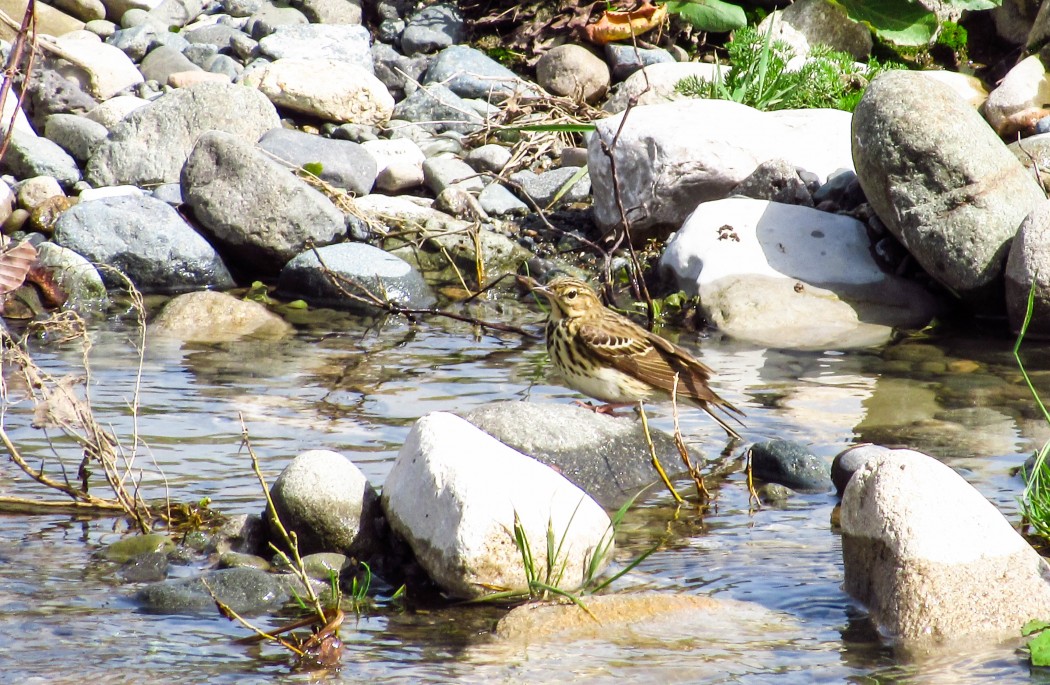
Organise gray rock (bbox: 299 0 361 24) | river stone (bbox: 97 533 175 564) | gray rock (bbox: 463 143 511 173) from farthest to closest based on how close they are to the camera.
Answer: gray rock (bbox: 299 0 361 24) → gray rock (bbox: 463 143 511 173) → river stone (bbox: 97 533 175 564)

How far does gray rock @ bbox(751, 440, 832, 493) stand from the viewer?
6.34 meters

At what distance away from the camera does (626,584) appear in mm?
5082

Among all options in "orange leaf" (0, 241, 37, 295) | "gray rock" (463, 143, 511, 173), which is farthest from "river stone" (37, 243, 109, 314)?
"orange leaf" (0, 241, 37, 295)

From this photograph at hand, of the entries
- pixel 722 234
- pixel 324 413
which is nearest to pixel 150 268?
pixel 324 413

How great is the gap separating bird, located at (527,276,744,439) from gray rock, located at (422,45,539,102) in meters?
7.37

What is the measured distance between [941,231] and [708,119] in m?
2.60

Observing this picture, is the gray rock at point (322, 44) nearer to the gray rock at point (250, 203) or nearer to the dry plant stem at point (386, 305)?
the gray rock at point (250, 203)

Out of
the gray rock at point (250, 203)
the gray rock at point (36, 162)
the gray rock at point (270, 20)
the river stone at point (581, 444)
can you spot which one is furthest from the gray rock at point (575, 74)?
the river stone at point (581, 444)

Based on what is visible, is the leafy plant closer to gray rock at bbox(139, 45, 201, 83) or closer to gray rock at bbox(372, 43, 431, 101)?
gray rock at bbox(372, 43, 431, 101)

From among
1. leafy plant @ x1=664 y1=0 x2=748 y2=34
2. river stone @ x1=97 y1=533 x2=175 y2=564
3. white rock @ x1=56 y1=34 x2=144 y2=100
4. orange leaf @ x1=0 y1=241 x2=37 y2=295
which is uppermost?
leafy plant @ x1=664 y1=0 x2=748 y2=34

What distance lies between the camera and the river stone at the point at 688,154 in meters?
11.2

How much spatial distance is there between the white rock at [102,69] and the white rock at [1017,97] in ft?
29.7

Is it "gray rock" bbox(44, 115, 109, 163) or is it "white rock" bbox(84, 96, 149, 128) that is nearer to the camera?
"gray rock" bbox(44, 115, 109, 163)

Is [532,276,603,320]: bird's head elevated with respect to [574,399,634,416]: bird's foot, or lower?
elevated
